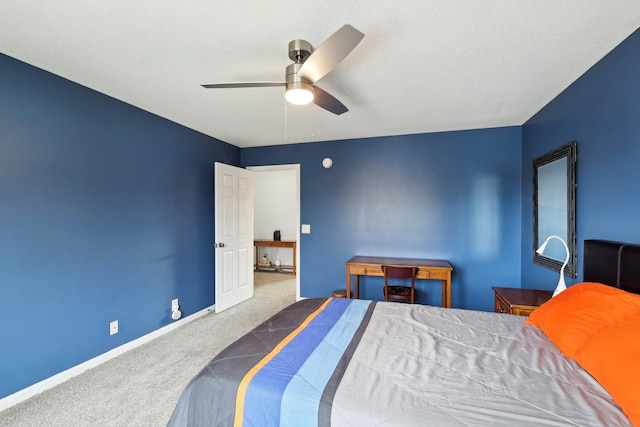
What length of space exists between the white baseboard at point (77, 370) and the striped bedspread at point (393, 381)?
5.59ft

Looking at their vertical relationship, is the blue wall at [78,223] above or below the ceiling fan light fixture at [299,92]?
below

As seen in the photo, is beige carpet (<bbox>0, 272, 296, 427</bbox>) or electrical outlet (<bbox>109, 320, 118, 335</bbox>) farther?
electrical outlet (<bbox>109, 320, 118, 335</bbox>)

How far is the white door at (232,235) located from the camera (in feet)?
12.6

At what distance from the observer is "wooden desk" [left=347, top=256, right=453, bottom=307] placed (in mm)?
3322

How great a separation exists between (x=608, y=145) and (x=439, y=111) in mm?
1452

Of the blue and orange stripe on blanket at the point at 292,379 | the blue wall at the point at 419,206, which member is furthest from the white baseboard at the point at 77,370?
the blue and orange stripe on blanket at the point at 292,379

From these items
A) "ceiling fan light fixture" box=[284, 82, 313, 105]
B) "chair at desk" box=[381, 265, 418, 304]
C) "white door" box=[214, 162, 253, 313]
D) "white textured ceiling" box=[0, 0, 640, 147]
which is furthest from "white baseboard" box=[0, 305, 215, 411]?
"ceiling fan light fixture" box=[284, 82, 313, 105]

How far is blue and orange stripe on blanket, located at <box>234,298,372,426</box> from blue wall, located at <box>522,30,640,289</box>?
1.86 meters

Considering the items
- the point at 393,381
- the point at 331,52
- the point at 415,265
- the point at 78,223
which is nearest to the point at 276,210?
the point at 415,265

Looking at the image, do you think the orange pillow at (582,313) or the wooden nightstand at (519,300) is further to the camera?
the wooden nightstand at (519,300)

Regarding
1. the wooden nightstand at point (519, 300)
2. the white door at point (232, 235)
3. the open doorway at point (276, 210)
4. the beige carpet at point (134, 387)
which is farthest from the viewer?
the open doorway at point (276, 210)

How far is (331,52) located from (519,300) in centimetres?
234

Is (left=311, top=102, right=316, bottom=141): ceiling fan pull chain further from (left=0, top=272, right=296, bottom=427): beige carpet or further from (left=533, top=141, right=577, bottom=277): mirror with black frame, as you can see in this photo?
(left=0, top=272, right=296, bottom=427): beige carpet

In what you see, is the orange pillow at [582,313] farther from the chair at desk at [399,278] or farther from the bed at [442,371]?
the chair at desk at [399,278]
